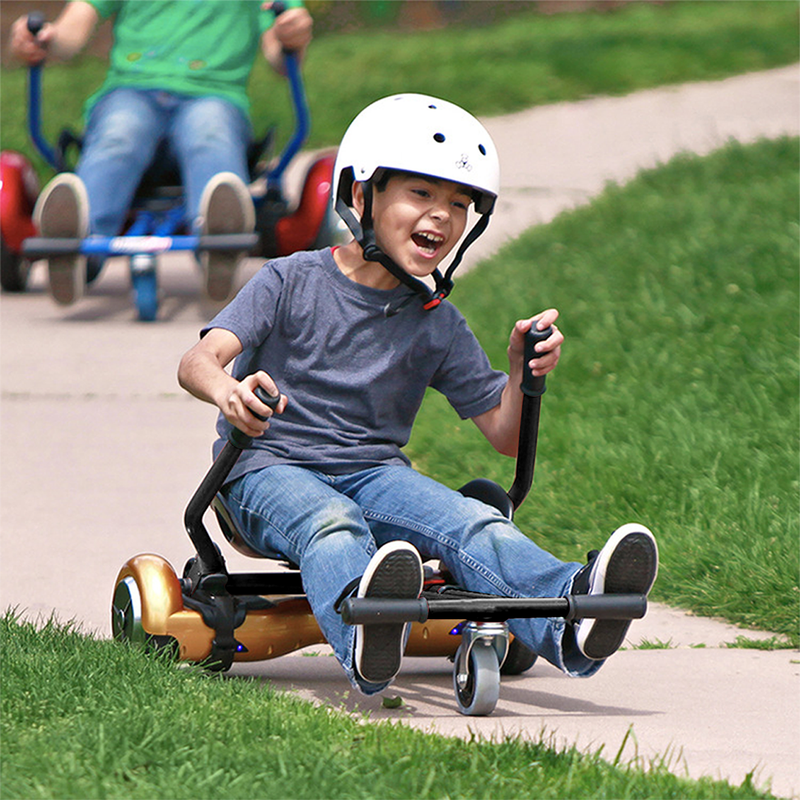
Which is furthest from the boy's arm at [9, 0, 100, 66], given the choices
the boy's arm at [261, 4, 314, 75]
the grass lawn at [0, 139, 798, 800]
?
the grass lawn at [0, 139, 798, 800]

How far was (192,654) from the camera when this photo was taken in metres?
3.47

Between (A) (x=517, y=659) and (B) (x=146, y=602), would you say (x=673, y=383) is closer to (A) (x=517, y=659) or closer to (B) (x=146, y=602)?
(A) (x=517, y=659)

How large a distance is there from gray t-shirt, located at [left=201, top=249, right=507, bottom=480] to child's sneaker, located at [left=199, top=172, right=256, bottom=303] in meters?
3.44

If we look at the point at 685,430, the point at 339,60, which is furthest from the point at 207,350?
the point at 339,60

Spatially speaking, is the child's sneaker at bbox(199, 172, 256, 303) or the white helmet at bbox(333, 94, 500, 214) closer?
the white helmet at bbox(333, 94, 500, 214)

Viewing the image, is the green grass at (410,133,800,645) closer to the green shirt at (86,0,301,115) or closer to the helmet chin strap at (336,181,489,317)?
the helmet chin strap at (336,181,489,317)

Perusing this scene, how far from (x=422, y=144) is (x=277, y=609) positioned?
1.18 m

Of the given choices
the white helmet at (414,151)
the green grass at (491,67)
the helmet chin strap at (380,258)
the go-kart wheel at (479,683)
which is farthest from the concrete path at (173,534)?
the green grass at (491,67)

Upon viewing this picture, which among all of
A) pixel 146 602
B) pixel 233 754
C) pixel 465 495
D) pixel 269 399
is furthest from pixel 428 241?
pixel 233 754

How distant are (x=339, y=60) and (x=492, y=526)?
39.8 feet

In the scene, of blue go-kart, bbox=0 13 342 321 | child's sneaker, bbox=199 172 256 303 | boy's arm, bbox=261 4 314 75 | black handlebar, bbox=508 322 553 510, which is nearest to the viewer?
black handlebar, bbox=508 322 553 510

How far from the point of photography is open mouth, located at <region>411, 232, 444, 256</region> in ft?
12.2

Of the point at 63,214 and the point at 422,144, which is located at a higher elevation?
the point at 422,144

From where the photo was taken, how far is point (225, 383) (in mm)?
3355
